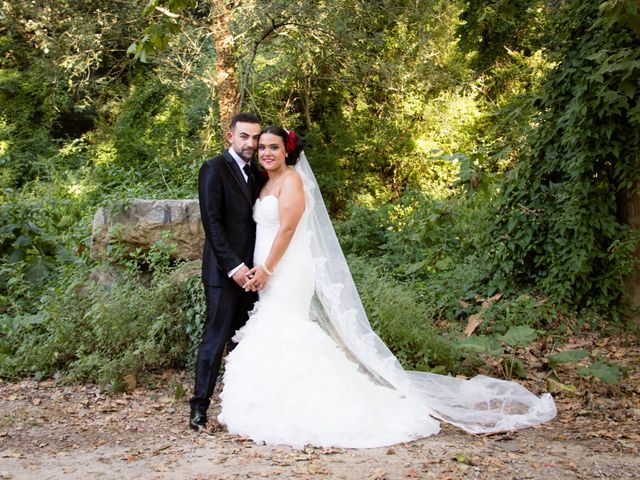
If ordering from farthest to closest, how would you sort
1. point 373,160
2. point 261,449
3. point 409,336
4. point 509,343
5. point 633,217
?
point 373,160
point 633,217
point 409,336
point 509,343
point 261,449

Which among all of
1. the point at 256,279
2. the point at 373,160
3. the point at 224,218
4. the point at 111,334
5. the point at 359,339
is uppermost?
the point at 373,160

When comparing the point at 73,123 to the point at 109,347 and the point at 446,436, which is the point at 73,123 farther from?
Result: the point at 446,436

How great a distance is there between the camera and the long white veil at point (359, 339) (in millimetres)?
4953

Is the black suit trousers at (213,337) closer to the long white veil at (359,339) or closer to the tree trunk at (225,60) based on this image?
the long white veil at (359,339)

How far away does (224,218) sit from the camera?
15.8 ft

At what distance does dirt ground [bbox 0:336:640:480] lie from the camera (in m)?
3.92

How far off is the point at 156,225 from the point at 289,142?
2.59m

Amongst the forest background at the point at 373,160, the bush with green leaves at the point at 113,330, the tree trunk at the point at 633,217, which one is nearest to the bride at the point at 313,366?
the forest background at the point at 373,160

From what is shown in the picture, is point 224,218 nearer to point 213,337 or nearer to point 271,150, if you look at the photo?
point 271,150

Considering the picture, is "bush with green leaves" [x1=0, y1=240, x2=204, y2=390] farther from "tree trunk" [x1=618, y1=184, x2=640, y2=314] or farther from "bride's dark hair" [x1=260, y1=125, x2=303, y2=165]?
"tree trunk" [x1=618, y1=184, x2=640, y2=314]

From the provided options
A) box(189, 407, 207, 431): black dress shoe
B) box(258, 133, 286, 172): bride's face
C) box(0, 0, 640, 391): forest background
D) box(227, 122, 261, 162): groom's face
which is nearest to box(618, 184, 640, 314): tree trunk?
box(0, 0, 640, 391): forest background

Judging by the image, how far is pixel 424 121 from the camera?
1475 cm

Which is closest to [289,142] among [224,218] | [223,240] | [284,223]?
[284,223]

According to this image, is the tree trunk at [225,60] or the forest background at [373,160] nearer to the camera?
the forest background at [373,160]
